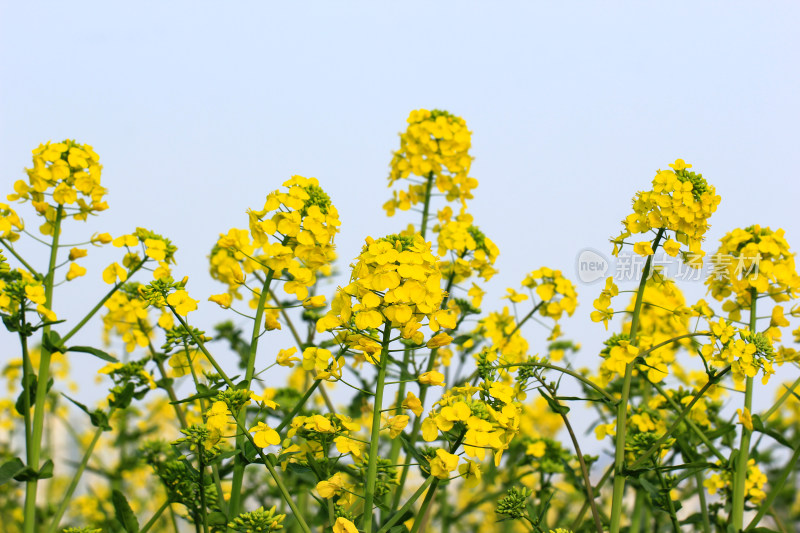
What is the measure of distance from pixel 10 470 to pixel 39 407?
0.31 metres

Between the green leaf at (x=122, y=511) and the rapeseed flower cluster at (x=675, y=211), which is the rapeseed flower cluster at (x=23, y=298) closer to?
the green leaf at (x=122, y=511)

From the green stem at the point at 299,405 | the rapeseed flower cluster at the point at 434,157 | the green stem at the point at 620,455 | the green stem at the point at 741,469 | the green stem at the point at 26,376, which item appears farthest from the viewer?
the rapeseed flower cluster at the point at 434,157

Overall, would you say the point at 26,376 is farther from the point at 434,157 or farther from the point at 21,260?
the point at 434,157

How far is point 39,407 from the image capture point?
10.8ft

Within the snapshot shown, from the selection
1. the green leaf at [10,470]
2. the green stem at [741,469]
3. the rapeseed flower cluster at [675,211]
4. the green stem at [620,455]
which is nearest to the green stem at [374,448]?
the green stem at [620,455]

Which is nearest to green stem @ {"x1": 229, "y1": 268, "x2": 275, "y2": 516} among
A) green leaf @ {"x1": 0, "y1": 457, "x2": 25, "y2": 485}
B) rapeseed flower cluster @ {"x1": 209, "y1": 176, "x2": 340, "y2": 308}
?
rapeseed flower cluster @ {"x1": 209, "y1": 176, "x2": 340, "y2": 308}

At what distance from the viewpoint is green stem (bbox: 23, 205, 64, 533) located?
3229 millimetres

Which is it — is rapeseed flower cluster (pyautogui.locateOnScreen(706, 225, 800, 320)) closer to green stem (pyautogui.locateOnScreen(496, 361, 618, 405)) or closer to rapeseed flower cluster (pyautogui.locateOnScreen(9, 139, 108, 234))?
green stem (pyautogui.locateOnScreen(496, 361, 618, 405))

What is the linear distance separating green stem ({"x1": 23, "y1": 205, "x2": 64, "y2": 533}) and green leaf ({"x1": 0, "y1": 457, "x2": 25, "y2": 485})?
0.06 metres

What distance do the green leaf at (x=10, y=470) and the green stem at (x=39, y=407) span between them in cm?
6

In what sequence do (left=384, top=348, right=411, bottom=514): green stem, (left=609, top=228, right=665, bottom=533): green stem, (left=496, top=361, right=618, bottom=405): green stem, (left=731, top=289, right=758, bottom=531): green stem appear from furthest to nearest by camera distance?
(left=384, top=348, right=411, bottom=514): green stem, (left=731, top=289, right=758, bottom=531): green stem, (left=609, top=228, right=665, bottom=533): green stem, (left=496, top=361, right=618, bottom=405): green stem

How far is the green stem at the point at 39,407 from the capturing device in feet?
10.6

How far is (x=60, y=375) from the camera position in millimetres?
7426

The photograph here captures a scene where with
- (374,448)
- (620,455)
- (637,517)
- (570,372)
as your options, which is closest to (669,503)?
(620,455)
